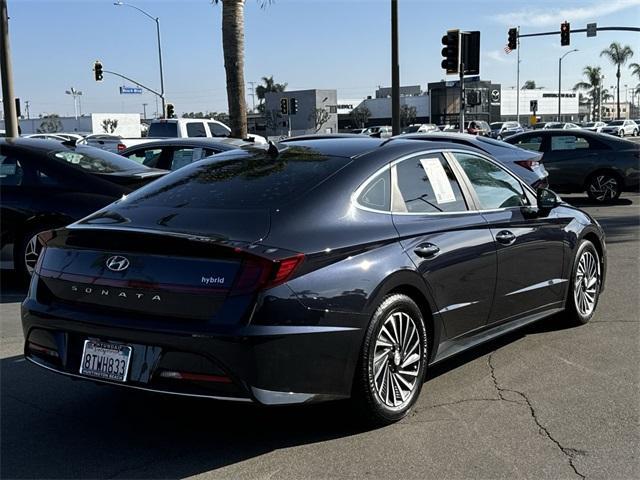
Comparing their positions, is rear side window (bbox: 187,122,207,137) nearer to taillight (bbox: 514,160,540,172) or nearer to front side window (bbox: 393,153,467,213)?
taillight (bbox: 514,160,540,172)

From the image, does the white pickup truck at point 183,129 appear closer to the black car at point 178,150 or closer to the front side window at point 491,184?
the black car at point 178,150

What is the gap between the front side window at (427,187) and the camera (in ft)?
14.8

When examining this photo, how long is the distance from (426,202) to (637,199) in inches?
519

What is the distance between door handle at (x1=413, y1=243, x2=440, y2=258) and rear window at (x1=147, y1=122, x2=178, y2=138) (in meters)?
17.4

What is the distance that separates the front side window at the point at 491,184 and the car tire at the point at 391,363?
4.24 ft

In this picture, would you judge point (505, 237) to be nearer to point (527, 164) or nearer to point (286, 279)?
point (286, 279)

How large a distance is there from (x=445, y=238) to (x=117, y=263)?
2.02 meters

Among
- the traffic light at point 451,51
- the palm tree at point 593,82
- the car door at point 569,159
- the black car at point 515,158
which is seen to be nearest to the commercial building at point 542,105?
the palm tree at point 593,82

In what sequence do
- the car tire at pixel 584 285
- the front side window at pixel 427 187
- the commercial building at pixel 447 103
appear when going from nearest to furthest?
1. the front side window at pixel 427 187
2. the car tire at pixel 584 285
3. the commercial building at pixel 447 103

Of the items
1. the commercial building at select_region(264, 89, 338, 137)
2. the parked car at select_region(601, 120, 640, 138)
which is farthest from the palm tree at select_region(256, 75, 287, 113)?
the parked car at select_region(601, 120, 640, 138)

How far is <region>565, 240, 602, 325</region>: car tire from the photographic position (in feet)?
19.8

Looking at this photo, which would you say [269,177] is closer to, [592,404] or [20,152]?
[592,404]

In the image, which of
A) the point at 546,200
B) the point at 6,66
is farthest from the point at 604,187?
the point at 6,66

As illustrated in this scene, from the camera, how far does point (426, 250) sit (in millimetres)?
4328
